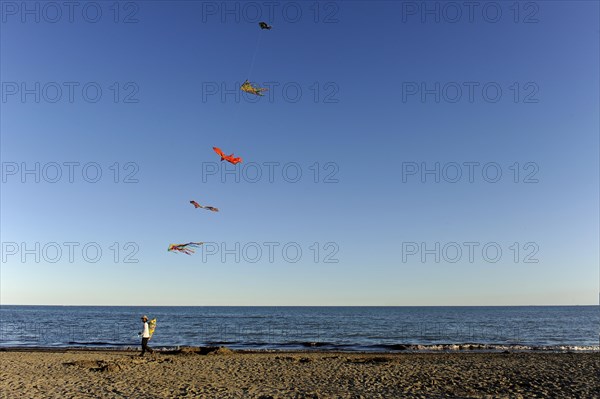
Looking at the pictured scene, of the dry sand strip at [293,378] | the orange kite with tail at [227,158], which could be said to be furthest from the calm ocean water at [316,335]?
Answer: the orange kite with tail at [227,158]

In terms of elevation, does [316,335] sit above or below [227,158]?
below

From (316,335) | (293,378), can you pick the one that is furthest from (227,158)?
(316,335)

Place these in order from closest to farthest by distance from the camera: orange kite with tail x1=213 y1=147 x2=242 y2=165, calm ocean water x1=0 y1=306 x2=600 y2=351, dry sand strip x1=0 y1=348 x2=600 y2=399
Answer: dry sand strip x1=0 y1=348 x2=600 y2=399 < orange kite with tail x1=213 y1=147 x2=242 y2=165 < calm ocean water x1=0 y1=306 x2=600 y2=351

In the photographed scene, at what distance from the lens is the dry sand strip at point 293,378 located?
12180mm

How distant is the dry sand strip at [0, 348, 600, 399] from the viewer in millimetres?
12180

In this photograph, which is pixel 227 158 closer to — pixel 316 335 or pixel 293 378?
pixel 293 378

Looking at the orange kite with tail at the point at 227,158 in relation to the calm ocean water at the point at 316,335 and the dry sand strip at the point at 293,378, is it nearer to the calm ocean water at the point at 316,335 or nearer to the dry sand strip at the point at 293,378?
the dry sand strip at the point at 293,378

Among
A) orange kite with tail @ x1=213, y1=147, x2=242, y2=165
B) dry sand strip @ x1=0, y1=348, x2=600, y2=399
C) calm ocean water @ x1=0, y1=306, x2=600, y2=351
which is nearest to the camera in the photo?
dry sand strip @ x1=0, y1=348, x2=600, y2=399

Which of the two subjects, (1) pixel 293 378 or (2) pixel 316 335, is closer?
(1) pixel 293 378

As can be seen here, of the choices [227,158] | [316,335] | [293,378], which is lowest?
→ [316,335]

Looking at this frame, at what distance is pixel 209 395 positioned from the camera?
1193 centimetres

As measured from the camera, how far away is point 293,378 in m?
14.9

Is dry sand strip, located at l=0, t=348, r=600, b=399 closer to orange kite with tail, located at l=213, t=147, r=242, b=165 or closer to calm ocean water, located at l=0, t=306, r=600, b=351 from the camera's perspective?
orange kite with tail, located at l=213, t=147, r=242, b=165

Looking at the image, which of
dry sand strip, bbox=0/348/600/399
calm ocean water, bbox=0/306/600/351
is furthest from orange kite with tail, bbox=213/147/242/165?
calm ocean water, bbox=0/306/600/351
